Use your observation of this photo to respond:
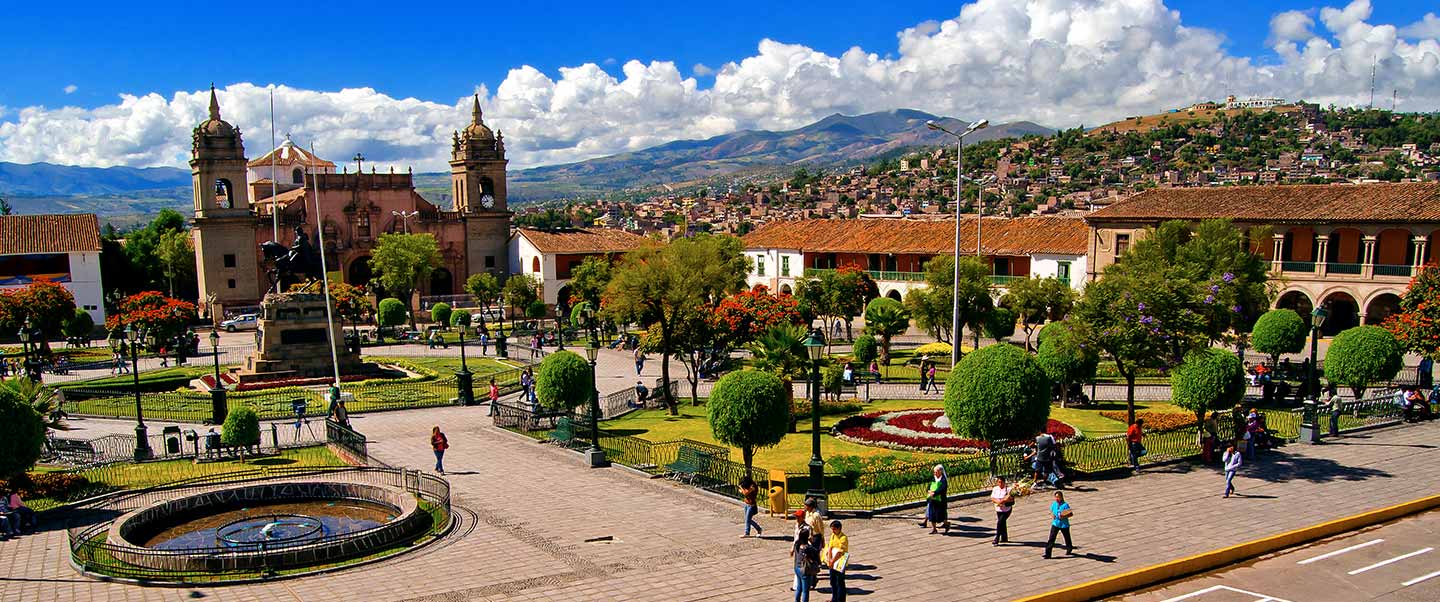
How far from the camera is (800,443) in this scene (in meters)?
22.4

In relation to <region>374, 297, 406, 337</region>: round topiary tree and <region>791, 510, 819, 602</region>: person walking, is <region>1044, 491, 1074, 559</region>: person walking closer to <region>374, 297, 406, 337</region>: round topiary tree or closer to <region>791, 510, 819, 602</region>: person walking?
<region>791, 510, 819, 602</region>: person walking

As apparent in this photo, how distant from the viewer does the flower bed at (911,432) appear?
21469mm

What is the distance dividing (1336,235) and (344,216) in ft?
183

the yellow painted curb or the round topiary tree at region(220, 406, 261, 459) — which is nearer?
the yellow painted curb

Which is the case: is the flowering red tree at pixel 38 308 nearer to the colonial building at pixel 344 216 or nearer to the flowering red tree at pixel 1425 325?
the colonial building at pixel 344 216

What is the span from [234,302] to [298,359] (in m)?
29.8

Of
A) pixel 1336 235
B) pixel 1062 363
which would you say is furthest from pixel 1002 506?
pixel 1336 235

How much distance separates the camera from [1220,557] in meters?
13.6

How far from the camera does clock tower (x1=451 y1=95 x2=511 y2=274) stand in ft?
218

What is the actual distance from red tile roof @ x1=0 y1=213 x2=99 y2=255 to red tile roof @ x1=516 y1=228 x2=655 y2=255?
80.4ft

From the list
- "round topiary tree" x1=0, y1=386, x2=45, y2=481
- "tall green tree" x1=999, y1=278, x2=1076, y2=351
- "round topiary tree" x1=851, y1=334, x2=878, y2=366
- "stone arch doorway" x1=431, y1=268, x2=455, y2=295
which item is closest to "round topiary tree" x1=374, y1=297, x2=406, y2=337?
"stone arch doorway" x1=431, y1=268, x2=455, y2=295

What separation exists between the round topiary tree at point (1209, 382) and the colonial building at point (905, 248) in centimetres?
2397

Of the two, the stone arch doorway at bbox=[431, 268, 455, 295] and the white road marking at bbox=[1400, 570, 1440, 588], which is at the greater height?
the stone arch doorway at bbox=[431, 268, 455, 295]

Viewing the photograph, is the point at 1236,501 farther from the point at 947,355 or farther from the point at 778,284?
the point at 778,284
